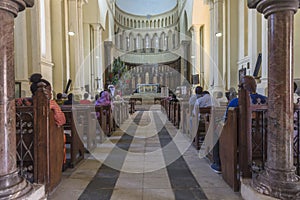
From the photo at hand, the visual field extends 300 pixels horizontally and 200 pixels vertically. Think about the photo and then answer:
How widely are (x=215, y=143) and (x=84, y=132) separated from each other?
2438mm

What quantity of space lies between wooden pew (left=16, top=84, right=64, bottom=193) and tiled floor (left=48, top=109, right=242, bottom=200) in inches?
13.0

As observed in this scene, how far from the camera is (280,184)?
8.02ft

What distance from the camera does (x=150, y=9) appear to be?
27.5 m

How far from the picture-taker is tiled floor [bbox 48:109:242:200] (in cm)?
292

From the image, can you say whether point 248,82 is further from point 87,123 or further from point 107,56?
point 107,56

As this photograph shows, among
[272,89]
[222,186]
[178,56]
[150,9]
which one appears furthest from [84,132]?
[150,9]

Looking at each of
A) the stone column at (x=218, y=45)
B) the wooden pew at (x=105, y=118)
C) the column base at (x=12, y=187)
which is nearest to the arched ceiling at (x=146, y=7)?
the stone column at (x=218, y=45)

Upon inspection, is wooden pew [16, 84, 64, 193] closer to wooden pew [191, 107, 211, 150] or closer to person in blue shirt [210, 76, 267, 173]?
person in blue shirt [210, 76, 267, 173]

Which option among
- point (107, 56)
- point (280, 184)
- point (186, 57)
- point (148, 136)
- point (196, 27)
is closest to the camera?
point (280, 184)

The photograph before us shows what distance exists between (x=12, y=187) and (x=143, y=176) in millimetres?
1662

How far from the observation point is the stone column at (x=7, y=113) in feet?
7.47

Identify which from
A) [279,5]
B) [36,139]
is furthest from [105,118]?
[279,5]

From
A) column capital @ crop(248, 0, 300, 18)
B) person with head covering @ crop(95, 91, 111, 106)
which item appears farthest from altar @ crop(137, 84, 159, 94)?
column capital @ crop(248, 0, 300, 18)

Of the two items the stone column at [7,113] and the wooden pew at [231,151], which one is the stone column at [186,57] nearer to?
the wooden pew at [231,151]
